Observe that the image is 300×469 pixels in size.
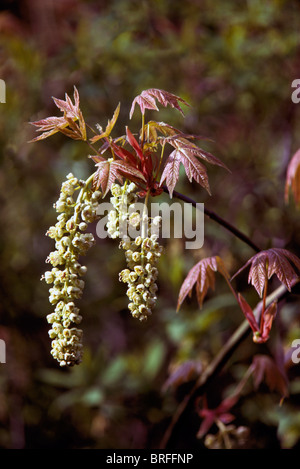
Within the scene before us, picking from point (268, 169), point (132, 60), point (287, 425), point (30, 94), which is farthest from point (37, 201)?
point (287, 425)

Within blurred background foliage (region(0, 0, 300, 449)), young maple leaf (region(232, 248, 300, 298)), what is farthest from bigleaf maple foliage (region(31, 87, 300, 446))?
blurred background foliage (region(0, 0, 300, 449))

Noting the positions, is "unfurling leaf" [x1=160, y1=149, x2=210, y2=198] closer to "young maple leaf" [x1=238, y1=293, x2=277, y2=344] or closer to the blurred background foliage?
"young maple leaf" [x1=238, y1=293, x2=277, y2=344]

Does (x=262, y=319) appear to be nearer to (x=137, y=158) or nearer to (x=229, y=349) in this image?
(x=229, y=349)

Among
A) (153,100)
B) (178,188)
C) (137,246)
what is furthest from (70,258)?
(178,188)

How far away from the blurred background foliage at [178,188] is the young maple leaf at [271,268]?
0.84 metres

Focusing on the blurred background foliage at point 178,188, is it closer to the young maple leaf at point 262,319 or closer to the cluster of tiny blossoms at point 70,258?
the young maple leaf at point 262,319

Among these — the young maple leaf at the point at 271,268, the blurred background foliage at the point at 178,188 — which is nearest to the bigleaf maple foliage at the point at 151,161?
the young maple leaf at the point at 271,268

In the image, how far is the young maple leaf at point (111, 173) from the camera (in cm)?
76

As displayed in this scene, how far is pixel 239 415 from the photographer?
69.9 inches

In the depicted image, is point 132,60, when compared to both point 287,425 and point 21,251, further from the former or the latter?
point 287,425

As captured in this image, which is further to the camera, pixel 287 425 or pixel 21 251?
pixel 21 251

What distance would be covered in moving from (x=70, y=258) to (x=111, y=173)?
16 centimetres

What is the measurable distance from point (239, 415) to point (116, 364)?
1.72 feet

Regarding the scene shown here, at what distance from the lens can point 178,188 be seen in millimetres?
1944
